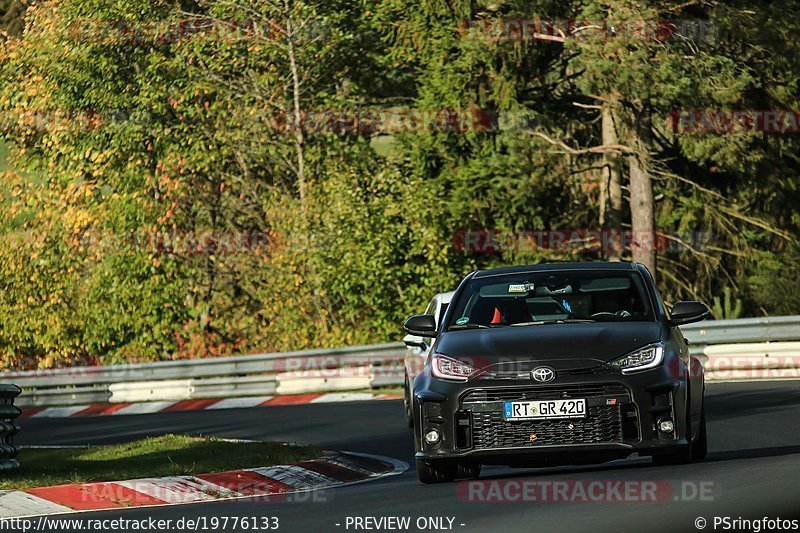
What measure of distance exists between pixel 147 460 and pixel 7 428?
2.03 meters

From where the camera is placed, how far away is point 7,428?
12812 mm

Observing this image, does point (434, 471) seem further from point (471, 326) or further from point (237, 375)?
point (237, 375)

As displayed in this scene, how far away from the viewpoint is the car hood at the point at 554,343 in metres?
10.5

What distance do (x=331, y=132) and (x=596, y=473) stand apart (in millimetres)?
25149

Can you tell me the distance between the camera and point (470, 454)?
34.7ft


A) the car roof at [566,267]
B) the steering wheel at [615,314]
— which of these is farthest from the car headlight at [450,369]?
the car roof at [566,267]

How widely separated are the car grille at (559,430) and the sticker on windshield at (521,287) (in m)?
1.50

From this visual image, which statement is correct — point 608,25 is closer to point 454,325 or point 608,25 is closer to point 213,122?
point 213,122

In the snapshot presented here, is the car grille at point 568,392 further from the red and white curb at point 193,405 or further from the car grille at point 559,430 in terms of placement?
the red and white curb at point 193,405

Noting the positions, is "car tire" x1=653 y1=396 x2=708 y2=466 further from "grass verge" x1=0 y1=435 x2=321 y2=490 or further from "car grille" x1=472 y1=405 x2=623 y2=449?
"grass verge" x1=0 y1=435 x2=321 y2=490

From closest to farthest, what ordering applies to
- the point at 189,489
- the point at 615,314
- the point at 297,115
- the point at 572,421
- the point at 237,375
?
the point at 572,421, the point at 615,314, the point at 189,489, the point at 237,375, the point at 297,115

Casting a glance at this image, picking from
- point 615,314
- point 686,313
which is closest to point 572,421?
point 615,314

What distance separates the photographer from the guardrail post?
41.9 ft

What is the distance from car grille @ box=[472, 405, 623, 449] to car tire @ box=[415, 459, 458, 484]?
695 mm
